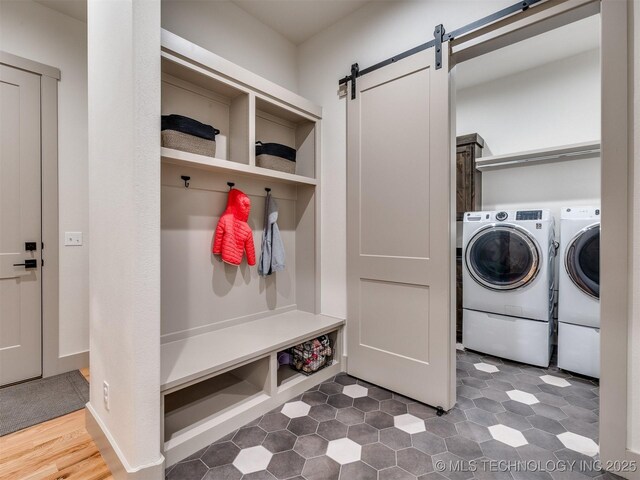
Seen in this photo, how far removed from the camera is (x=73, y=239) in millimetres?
2572

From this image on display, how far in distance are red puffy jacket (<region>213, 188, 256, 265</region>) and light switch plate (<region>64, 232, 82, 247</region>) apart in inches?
50.0

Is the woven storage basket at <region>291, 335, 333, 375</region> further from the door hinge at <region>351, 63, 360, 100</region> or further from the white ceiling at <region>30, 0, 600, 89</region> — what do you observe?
the white ceiling at <region>30, 0, 600, 89</region>

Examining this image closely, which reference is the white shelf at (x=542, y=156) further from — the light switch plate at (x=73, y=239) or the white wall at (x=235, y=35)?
the light switch plate at (x=73, y=239)

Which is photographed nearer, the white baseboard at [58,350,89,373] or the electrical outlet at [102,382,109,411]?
the electrical outlet at [102,382,109,411]

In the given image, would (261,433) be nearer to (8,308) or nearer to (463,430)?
(463,430)

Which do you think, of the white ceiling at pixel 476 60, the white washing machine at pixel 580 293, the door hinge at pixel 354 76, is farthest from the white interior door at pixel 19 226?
the white washing machine at pixel 580 293

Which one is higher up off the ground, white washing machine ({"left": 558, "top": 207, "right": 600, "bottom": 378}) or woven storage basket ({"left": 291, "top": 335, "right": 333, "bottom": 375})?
white washing machine ({"left": 558, "top": 207, "right": 600, "bottom": 378})

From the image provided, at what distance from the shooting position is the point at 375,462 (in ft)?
5.01

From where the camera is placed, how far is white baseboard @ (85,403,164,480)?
1.31 metres

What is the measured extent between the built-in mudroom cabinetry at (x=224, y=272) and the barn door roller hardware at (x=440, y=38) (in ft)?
1.37

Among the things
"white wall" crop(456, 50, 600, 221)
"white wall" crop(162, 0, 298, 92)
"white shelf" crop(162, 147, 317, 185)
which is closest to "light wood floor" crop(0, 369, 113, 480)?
"white shelf" crop(162, 147, 317, 185)

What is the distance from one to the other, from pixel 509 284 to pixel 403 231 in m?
1.34

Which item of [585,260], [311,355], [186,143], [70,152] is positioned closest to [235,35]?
[186,143]

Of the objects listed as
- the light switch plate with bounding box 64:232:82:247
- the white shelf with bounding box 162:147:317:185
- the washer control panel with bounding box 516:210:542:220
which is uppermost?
the white shelf with bounding box 162:147:317:185
